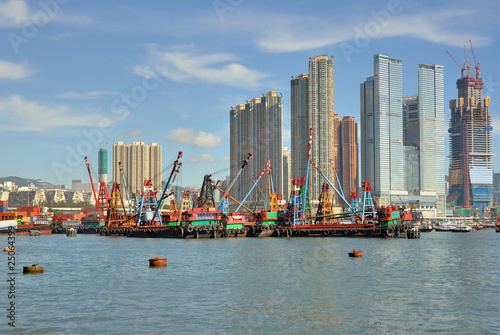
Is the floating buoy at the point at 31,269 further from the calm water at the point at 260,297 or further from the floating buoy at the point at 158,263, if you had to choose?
the floating buoy at the point at 158,263

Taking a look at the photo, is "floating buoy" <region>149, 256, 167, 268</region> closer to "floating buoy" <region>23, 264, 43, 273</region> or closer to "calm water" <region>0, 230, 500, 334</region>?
"calm water" <region>0, 230, 500, 334</region>

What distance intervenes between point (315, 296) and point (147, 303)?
1321cm

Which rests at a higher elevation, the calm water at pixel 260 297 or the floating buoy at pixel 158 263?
the floating buoy at pixel 158 263

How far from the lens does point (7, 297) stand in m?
44.0

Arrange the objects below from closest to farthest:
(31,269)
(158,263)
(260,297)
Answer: (260,297) < (31,269) < (158,263)

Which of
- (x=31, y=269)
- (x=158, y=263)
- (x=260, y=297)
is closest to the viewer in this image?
(x=260, y=297)

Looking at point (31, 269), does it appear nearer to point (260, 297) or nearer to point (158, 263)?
point (158, 263)

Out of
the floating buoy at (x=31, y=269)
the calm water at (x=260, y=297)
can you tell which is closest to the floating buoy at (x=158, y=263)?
the calm water at (x=260, y=297)

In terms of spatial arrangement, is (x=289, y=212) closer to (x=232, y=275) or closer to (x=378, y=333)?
(x=232, y=275)

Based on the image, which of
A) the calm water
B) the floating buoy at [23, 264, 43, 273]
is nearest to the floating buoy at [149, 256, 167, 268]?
the calm water

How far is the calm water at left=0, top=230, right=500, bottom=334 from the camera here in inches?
1380

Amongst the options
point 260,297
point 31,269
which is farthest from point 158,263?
point 260,297

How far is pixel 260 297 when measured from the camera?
4441 centimetres

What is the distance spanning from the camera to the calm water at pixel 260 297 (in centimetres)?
3506
